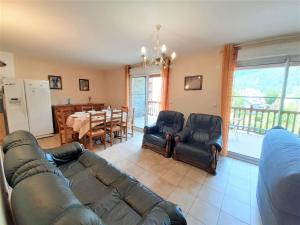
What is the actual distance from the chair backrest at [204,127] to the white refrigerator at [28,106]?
4.14 metres

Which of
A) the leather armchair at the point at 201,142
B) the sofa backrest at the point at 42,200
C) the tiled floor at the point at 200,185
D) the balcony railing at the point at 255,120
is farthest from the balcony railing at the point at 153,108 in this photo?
the sofa backrest at the point at 42,200

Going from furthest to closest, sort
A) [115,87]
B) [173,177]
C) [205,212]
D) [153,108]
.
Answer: [115,87], [153,108], [173,177], [205,212]

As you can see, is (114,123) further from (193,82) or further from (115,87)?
(115,87)

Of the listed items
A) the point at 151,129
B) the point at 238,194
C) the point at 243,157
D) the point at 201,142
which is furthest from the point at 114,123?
the point at 243,157

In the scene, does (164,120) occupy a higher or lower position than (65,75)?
lower

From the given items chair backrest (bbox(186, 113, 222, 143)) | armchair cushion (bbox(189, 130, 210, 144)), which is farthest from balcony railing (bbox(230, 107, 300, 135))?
armchair cushion (bbox(189, 130, 210, 144))

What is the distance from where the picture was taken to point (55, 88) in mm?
4949

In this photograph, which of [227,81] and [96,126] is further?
[96,126]

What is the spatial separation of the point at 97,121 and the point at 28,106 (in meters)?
2.19

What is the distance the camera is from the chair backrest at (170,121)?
3.53 metres

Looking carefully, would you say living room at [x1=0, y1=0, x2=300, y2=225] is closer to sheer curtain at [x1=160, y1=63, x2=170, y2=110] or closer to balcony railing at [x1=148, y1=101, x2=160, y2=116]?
sheer curtain at [x1=160, y1=63, x2=170, y2=110]

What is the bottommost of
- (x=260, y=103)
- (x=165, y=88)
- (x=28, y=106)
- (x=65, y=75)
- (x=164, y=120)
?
(x=164, y=120)

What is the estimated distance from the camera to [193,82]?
3.71 m

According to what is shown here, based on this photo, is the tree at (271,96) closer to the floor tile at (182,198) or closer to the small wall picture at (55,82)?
the floor tile at (182,198)
